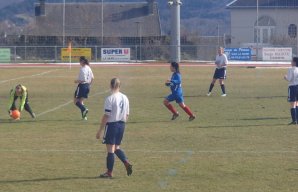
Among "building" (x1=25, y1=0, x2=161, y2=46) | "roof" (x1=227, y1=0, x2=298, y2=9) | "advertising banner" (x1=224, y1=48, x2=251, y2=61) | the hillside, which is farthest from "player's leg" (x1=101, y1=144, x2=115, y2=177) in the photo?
the hillside

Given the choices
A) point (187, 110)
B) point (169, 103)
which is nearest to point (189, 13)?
point (169, 103)

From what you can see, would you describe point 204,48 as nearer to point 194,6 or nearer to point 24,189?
point 24,189

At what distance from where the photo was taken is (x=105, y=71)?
169ft

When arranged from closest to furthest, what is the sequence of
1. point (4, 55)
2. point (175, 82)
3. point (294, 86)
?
1. point (294, 86)
2. point (175, 82)
3. point (4, 55)

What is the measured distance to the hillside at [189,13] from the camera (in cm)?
14662

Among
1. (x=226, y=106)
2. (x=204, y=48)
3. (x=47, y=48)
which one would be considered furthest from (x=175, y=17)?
(x=226, y=106)

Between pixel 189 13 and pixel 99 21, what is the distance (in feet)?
226

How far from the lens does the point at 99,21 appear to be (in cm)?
8638

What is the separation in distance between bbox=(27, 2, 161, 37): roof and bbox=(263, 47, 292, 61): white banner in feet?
74.5

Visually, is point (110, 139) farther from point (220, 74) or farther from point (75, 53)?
point (75, 53)

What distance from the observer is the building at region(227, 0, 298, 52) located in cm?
8000

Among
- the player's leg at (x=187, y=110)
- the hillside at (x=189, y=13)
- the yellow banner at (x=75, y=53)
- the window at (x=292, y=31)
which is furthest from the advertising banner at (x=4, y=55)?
the hillside at (x=189, y=13)

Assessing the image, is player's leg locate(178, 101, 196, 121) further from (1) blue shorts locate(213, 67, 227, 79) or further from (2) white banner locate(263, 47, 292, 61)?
(2) white banner locate(263, 47, 292, 61)

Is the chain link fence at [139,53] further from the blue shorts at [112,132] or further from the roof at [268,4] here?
the blue shorts at [112,132]
